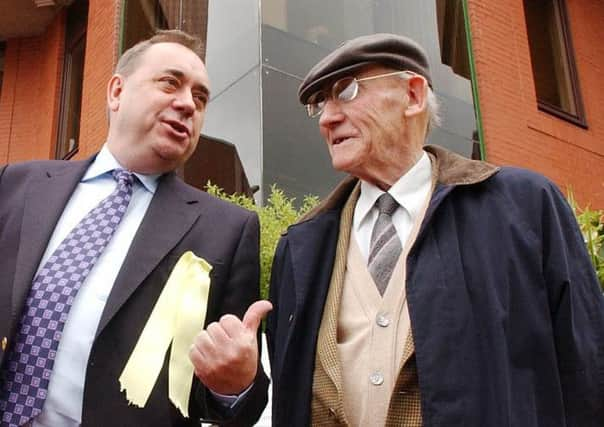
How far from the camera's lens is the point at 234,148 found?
17.8ft

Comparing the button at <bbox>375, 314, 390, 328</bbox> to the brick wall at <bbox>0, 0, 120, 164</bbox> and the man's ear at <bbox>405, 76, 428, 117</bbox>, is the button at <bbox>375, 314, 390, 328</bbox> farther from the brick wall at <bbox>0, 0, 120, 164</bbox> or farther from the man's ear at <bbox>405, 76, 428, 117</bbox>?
the brick wall at <bbox>0, 0, 120, 164</bbox>

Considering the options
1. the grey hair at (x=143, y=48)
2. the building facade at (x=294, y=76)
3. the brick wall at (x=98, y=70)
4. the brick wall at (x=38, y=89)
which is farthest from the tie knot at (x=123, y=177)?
the brick wall at (x=38, y=89)

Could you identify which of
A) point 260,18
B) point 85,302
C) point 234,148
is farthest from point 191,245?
point 260,18

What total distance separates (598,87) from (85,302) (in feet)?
26.3

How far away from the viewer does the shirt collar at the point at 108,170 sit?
249 centimetres

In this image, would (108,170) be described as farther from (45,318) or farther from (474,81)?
(474,81)

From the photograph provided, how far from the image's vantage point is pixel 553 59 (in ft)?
28.1

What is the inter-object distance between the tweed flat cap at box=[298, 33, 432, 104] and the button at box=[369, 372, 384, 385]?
3.52 feet

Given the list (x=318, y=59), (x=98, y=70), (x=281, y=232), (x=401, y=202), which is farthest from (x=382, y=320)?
(x=98, y=70)

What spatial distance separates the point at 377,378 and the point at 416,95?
1077mm

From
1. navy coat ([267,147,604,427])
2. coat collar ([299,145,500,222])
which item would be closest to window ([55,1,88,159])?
coat collar ([299,145,500,222])

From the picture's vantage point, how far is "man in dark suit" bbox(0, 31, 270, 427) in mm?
1957

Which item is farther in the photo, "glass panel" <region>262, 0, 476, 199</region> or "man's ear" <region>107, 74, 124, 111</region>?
"glass panel" <region>262, 0, 476, 199</region>

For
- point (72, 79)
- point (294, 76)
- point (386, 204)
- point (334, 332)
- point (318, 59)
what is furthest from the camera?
point (72, 79)
